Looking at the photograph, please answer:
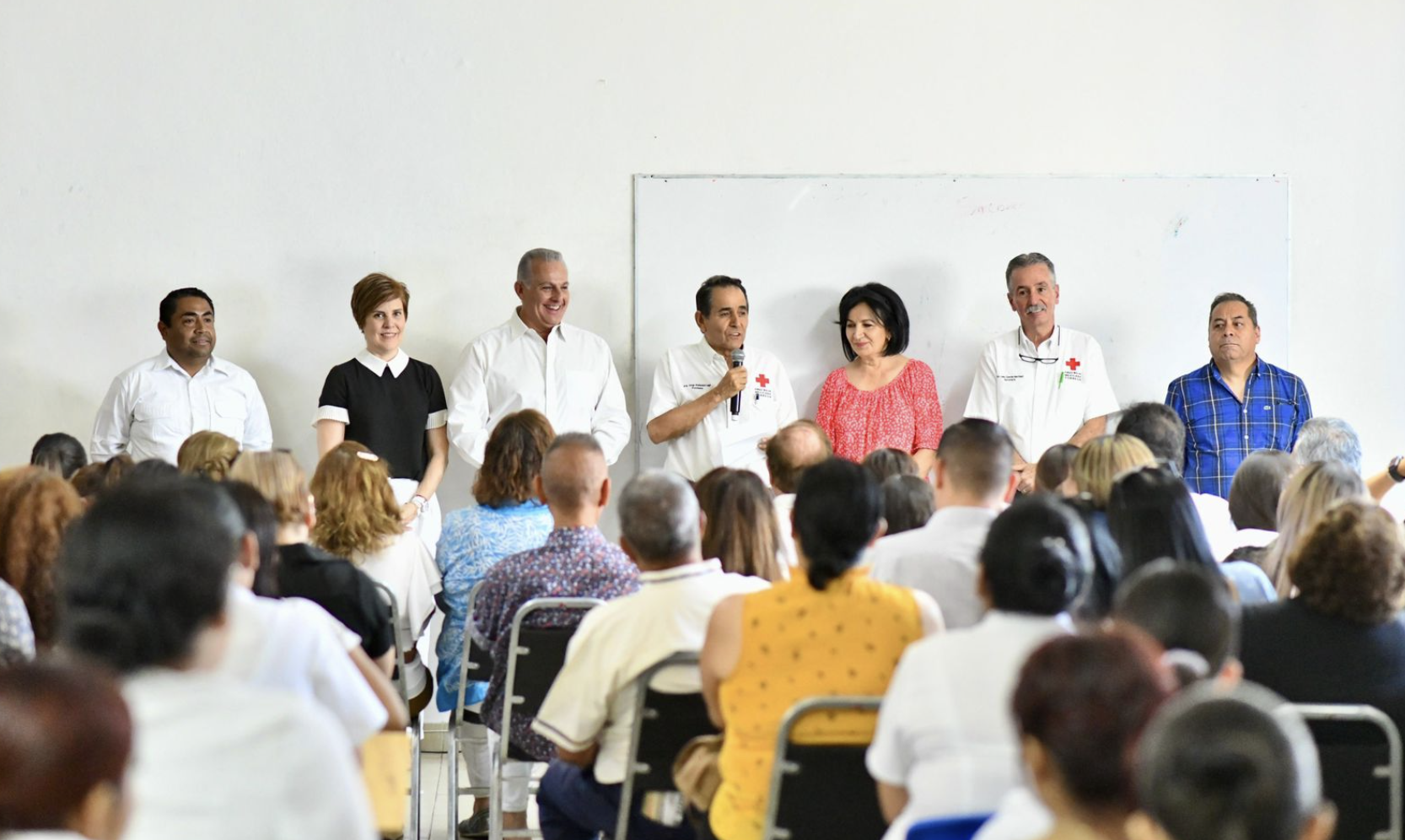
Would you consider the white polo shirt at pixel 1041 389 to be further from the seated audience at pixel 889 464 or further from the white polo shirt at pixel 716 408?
the seated audience at pixel 889 464

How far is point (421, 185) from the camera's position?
234 inches

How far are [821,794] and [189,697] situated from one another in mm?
1116

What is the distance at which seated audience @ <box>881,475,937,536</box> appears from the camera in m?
3.49

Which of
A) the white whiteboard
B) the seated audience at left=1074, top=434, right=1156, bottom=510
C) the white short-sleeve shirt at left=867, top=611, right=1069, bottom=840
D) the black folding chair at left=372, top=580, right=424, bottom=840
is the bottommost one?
the black folding chair at left=372, top=580, right=424, bottom=840

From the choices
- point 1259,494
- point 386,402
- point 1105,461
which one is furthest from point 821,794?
point 386,402

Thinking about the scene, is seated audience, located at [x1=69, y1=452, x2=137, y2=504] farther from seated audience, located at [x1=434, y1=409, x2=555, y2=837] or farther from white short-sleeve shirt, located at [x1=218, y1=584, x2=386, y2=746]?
white short-sleeve shirt, located at [x1=218, y1=584, x2=386, y2=746]

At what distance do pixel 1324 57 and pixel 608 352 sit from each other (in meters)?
3.29

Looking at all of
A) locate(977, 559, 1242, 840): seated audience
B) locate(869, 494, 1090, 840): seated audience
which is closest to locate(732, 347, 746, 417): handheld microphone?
locate(869, 494, 1090, 840): seated audience

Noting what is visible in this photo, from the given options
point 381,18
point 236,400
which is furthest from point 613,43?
point 236,400

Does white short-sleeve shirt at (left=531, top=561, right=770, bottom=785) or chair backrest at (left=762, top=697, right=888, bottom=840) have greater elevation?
white short-sleeve shirt at (left=531, top=561, right=770, bottom=785)

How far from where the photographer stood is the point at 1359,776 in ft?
7.78

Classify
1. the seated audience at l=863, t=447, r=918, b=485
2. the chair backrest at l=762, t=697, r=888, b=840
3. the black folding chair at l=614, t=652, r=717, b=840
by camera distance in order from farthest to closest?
the seated audience at l=863, t=447, r=918, b=485 < the black folding chair at l=614, t=652, r=717, b=840 < the chair backrest at l=762, t=697, r=888, b=840

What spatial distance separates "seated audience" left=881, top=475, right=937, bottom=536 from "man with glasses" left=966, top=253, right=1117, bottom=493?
7.84 feet

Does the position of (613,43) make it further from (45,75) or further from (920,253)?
(45,75)
